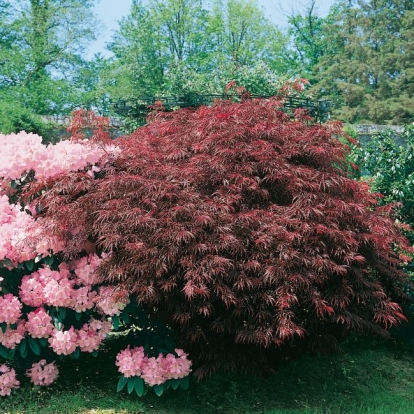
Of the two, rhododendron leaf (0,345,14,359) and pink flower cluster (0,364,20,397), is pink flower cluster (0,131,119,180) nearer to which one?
rhododendron leaf (0,345,14,359)

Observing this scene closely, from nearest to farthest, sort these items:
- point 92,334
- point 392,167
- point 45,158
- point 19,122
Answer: point 92,334 < point 45,158 < point 392,167 < point 19,122

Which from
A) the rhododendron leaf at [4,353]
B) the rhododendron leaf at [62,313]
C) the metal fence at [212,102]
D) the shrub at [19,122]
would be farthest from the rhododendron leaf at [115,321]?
the shrub at [19,122]

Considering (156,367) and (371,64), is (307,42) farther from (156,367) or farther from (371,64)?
(156,367)

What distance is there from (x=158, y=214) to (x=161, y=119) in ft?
6.19

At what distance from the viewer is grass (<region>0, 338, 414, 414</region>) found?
174 inches

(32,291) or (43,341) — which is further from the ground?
(32,291)

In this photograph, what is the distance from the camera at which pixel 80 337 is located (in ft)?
15.0

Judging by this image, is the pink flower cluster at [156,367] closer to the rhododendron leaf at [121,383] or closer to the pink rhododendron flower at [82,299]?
the rhododendron leaf at [121,383]

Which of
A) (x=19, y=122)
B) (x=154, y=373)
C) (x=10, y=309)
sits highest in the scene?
(x=19, y=122)

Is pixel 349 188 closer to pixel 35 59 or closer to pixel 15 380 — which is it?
pixel 15 380

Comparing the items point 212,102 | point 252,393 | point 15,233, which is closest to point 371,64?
point 212,102

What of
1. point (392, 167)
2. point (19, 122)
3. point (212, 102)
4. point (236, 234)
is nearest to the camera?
point (236, 234)

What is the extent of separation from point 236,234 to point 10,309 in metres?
1.75

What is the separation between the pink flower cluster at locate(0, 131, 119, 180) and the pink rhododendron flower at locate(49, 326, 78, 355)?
1.24 m
